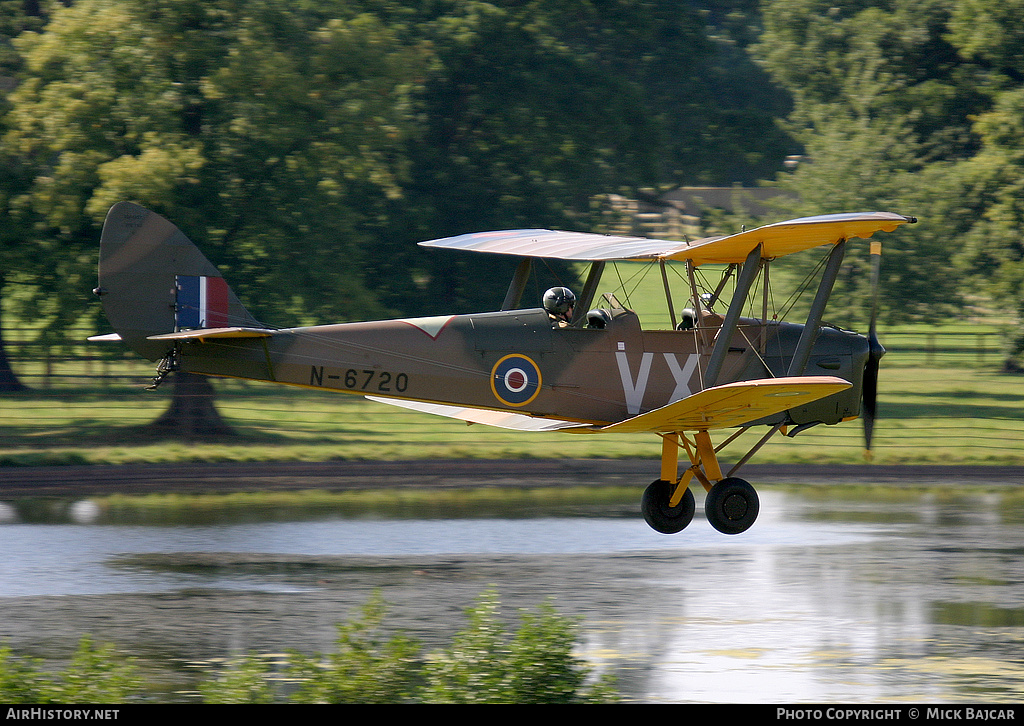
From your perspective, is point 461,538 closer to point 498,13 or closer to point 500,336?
point 500,336

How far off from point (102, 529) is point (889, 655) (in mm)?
12468

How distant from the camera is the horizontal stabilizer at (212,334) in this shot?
1395 centimetres

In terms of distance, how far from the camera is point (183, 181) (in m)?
26.5

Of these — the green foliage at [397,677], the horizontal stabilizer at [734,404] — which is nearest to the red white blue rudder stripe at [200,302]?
the horizontal stabilizer at [734,404]

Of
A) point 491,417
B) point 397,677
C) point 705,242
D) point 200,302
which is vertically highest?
point 705,242

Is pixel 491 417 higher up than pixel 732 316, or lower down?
lower down

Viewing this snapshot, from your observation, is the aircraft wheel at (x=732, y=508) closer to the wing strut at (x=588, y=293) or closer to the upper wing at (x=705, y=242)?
the wing strut at (x=588, y=293)

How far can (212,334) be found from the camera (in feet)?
45.8

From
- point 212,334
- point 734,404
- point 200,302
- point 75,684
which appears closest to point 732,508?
point 734,404

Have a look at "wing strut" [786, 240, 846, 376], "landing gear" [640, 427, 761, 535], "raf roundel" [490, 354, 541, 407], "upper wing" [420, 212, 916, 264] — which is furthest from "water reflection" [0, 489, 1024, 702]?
"upper wing" [420, 212, 916, 264]

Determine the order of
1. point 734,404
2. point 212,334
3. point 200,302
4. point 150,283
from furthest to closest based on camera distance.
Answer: point 200,302 < point 150,283 < point 212,334 < point 734,404

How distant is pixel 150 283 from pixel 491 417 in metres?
4.47

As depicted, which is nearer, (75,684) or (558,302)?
(75,684)

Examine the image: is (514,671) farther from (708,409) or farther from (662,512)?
(662,512)
